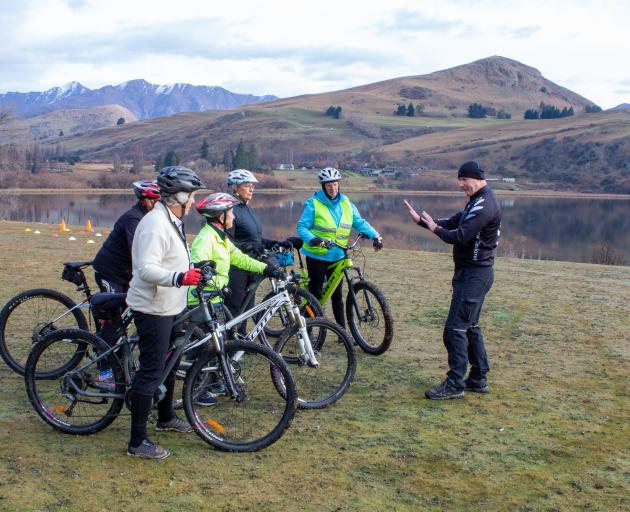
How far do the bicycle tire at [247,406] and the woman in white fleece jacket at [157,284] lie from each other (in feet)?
1.10

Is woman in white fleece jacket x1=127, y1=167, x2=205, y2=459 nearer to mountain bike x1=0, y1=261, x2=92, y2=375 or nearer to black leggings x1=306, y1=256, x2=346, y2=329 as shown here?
mountain bike x1=0, y1=261, x2=92, y2=375

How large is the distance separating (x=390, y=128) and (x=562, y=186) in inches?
3276

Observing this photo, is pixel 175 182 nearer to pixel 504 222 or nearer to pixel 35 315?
pixel 35 315

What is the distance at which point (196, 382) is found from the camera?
491 centimetres

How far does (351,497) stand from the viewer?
4.25 m

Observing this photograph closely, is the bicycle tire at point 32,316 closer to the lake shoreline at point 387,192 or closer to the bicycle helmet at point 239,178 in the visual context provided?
the bicycle helmet at point 239,178

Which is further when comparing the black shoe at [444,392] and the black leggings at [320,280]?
the black leggings at [320,280]

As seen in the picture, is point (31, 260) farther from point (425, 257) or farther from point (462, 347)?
point (462, 347)

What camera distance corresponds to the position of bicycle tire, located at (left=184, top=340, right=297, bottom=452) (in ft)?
15.8

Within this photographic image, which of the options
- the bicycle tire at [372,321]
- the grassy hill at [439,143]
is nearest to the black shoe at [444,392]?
the bicycle tire at [372,321]

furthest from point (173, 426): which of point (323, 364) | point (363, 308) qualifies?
point (363, 308)

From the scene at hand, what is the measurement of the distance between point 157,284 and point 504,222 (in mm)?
50244

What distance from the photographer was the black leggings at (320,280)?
746 cm

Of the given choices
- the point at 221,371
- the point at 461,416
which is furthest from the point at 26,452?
the point at 461,416
